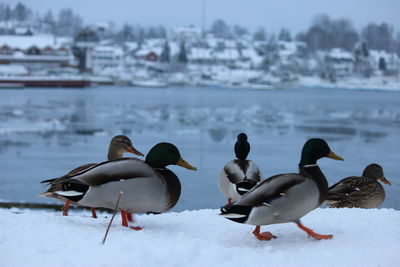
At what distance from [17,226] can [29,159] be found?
6.96 metres

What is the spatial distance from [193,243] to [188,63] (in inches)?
3745

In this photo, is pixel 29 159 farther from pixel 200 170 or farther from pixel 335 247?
pixel 335 247

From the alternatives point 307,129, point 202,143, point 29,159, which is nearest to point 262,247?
point 29,159

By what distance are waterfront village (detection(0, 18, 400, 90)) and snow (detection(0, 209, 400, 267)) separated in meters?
51.3

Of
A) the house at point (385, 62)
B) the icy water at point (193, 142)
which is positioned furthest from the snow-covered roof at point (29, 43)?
the icy water at point (193, 142)

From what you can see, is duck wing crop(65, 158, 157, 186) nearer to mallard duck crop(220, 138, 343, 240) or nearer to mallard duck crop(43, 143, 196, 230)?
mallard duck crop(43, 143, 196, 230)

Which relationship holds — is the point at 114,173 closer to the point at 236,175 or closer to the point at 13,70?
the point at 236,175

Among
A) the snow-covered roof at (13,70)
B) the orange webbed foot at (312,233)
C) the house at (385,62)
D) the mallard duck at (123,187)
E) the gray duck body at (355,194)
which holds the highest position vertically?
the mallard duck at (123,187)

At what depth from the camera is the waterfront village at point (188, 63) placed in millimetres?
72750

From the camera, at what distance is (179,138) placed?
13.5 metres

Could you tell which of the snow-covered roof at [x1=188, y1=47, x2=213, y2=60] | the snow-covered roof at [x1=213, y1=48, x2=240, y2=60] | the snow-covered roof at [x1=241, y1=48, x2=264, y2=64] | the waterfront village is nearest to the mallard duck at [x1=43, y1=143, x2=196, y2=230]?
the waterfront village

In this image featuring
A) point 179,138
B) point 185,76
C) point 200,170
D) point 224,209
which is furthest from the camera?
point 185,76

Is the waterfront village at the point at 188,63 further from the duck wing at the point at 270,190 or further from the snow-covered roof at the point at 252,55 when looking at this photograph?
the duck wing at the point at 270,190

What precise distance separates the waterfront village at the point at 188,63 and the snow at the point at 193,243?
51317 millimetres
